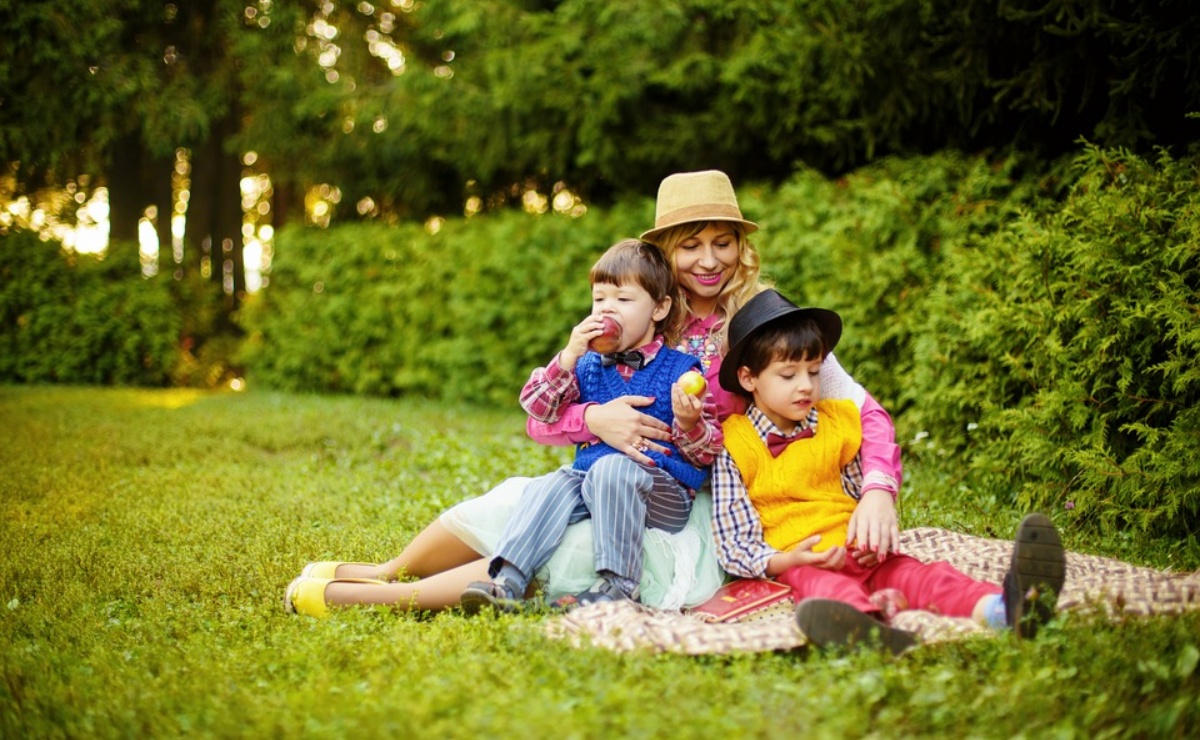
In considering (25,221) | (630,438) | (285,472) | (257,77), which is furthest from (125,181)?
(630,438)

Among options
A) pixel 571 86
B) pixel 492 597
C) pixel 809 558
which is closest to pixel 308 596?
pixel 492 597

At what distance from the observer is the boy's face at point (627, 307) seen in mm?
3789

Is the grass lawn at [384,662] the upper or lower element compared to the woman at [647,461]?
lower

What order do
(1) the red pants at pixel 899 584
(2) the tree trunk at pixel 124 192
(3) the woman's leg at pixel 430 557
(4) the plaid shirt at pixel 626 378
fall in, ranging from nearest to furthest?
1. (1) the red pants at pixel 899 584
2. (4) the plaid shirt at pixel 626 378
3. (3) the woman's leg at pixel 430 557
4. (2) the tree trunk at pixel 124 192

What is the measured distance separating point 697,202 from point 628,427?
1.07 meters

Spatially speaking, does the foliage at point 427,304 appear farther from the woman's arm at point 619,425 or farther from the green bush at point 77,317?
the woman's arm at point 619,425

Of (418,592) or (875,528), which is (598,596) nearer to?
(418,592)

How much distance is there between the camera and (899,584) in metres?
3.49

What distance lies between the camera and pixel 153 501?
5.90 meters

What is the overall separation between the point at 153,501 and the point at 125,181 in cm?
1075

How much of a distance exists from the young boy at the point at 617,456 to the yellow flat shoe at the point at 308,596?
637 mm

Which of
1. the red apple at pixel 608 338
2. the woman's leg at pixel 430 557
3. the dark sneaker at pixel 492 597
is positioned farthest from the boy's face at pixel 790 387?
the woman's leg at pixel 430 557

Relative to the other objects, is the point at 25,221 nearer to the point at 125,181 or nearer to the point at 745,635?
the point at 125,181

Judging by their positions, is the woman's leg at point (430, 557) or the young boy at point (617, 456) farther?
the woman's leg at point (430, 557)
